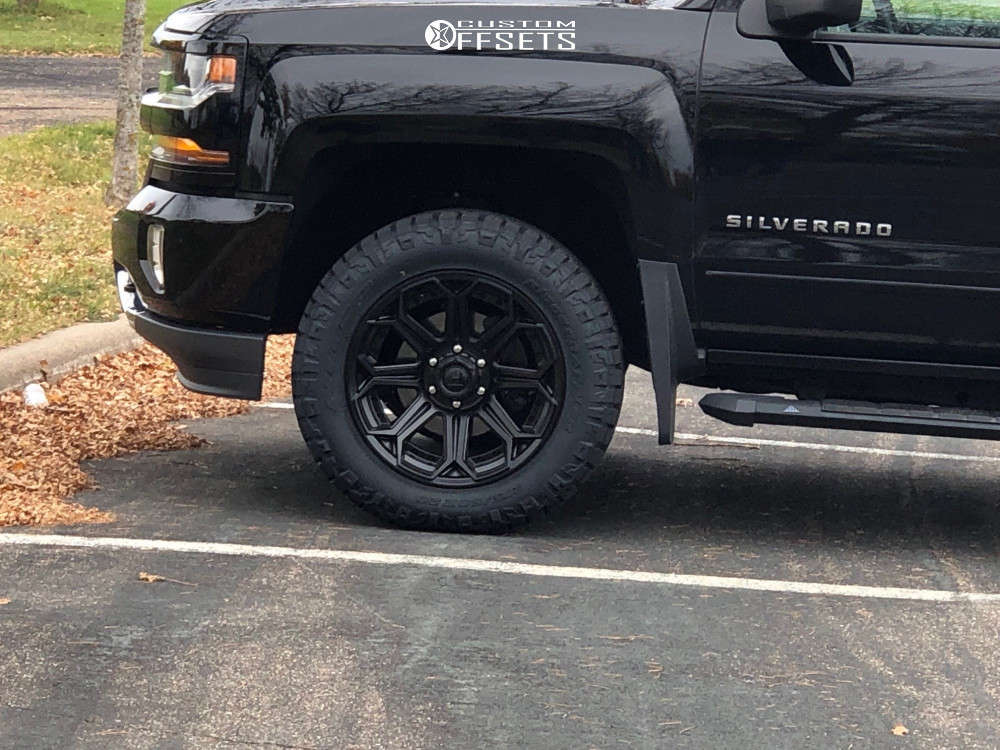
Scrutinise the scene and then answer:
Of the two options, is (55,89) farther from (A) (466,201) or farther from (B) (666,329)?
(B) (666,329)

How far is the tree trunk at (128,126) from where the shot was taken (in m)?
11.7

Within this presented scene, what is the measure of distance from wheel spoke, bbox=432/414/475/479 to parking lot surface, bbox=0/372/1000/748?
0.21 meters

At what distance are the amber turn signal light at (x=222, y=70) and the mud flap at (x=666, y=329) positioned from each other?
130cm

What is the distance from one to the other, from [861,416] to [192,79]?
2.18 meters

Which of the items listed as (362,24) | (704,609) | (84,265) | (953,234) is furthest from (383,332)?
(84,265)

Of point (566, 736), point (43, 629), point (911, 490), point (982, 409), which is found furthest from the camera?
point (911, 490)

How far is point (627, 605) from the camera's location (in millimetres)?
4668

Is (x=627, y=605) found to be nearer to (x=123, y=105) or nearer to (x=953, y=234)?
(x=953, y=234)

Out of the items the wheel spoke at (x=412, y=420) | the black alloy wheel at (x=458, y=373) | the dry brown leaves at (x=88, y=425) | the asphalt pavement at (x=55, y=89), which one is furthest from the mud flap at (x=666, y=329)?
the asphalt pavement at (x=55, y=89)

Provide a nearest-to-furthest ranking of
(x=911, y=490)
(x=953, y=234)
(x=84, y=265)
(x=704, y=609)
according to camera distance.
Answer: (x=704, y=609) < (x=953, y=234) < (x=911, y=490) < (x=84, y=265)

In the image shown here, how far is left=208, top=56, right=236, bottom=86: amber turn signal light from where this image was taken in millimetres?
5141

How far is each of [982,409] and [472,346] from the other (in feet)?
5.01

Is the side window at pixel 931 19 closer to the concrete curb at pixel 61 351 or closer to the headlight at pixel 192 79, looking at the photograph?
the headlight at pixel 192 79

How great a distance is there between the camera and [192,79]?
17.2 ft
